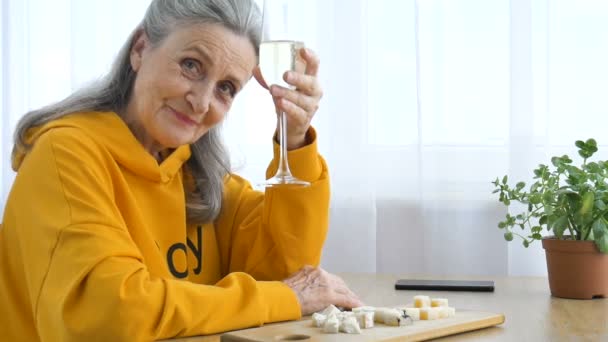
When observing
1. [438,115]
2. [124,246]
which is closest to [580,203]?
[124,246]

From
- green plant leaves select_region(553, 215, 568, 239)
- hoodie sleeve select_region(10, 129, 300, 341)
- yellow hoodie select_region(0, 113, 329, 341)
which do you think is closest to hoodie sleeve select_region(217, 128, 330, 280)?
yellow hoodie select_region(0, 113, 329, 341)

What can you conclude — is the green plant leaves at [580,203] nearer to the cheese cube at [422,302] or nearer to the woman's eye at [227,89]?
the cheese cube at [422,302]

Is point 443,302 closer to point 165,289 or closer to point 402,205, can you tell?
point 165,289

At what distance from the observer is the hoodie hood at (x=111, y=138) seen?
5.06 ft

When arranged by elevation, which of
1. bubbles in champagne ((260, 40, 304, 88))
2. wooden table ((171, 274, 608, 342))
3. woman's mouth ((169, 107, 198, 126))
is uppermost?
bubbles in champagne ((260, 40, 304, 88))

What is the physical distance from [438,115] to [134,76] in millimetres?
1214

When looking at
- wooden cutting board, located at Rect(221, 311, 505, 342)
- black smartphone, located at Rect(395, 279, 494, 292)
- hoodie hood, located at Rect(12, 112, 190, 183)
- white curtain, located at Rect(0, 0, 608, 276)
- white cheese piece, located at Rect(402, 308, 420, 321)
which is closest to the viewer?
wooden cutting board, located at Rect(221, 311, 505, 342)

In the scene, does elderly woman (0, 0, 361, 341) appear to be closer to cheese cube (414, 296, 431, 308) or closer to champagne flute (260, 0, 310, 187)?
champagne flute (260, 0, 310, 187)

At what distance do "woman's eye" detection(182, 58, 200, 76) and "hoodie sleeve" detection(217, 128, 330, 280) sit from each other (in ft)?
0.85

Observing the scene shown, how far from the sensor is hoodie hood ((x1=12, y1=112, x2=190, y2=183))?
1541 millimetres

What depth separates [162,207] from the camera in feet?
5.57

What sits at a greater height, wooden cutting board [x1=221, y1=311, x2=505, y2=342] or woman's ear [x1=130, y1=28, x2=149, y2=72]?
woman's ear [x1=130, y1=28, x2=149, y2=72]

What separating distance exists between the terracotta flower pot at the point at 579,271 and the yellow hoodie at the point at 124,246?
0.49m

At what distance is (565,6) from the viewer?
2.60m
